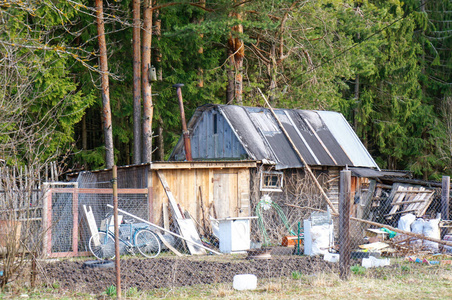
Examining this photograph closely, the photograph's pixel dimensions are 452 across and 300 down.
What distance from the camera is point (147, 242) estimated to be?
44.9 feet

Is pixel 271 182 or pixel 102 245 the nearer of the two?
pixel 102 245

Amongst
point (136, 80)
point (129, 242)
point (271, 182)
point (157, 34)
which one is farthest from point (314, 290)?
point (157, 34)

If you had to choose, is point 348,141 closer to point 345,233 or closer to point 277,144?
point 277,144

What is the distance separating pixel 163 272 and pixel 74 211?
4132 mm

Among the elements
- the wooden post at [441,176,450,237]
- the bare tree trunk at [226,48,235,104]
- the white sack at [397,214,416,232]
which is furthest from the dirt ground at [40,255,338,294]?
the bare tree trunk at [226,48,235,104]

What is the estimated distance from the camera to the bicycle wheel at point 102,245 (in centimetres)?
1316

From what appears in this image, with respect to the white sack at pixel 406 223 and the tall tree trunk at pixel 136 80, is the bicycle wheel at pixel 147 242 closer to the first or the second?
the white sack at pixel 406 223

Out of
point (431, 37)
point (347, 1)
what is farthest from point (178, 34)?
point (431, 37)

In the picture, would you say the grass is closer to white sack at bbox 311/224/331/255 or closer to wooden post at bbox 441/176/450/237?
white sack at bbox 311/224/331/255

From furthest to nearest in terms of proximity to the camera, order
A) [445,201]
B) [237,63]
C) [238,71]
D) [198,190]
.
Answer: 1. [237,63]
2. [238,71]
3. [198,190]
4. [445,201]

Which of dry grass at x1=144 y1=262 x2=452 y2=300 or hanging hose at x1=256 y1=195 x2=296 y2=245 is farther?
hanging hose at x1=256 y1=195 x2=296 y2=245

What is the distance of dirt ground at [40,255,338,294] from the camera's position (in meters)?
9.11

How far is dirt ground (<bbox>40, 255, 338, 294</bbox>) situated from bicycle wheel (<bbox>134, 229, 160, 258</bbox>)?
72.7 inches

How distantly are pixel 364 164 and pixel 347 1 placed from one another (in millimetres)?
11267
